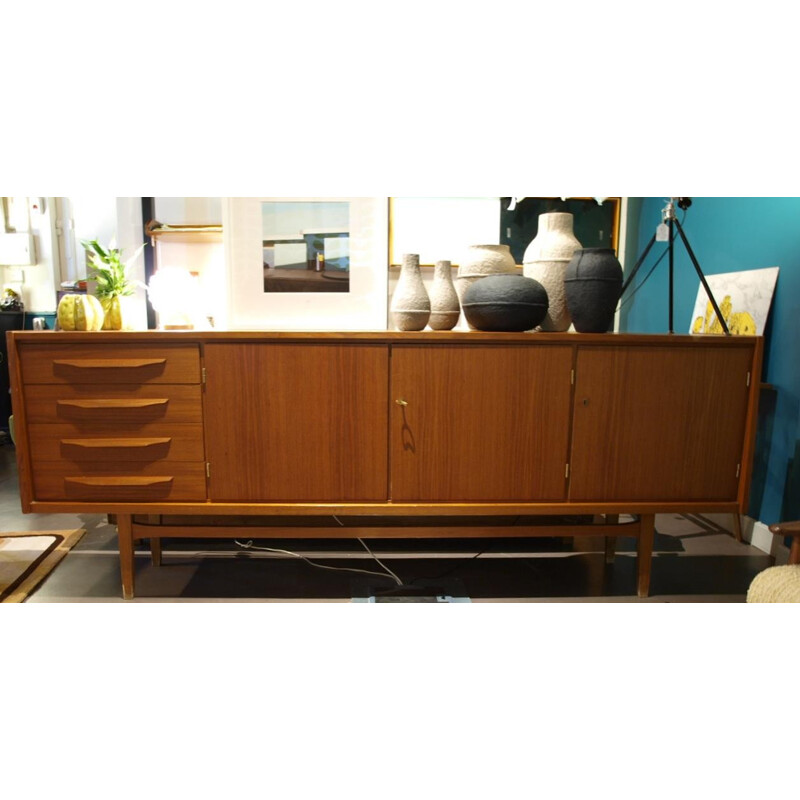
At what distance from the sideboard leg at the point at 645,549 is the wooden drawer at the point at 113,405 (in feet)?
4.72

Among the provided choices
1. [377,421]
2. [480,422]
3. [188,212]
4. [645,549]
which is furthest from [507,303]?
[188,212]

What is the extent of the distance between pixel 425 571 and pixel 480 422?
677mm

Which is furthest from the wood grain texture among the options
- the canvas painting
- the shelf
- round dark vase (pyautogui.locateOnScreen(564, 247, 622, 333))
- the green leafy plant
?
the canvas painting

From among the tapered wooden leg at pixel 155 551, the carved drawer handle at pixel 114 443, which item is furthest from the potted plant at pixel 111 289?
the tapered wooden leg at pixel 155 551

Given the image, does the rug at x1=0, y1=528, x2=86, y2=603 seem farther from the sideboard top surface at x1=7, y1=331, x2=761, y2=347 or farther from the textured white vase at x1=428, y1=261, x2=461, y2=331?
the textured white vase at x1=428, y1=261, x2=461, y2=331

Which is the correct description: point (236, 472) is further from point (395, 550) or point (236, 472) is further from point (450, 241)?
point (450, 241)

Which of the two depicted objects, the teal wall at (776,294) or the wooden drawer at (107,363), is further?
the teal wall at (776,294)

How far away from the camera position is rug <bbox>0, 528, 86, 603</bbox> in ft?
5.68

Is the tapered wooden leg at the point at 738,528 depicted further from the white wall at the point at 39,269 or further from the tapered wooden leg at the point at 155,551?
the white wall at the point at 39,269

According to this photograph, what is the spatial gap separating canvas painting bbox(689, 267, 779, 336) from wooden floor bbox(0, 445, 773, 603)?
87 centimetres

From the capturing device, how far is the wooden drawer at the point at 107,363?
1515 millimetres

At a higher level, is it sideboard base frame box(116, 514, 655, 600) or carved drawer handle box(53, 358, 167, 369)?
carved drawer handle box(53, 358, 167, 369)

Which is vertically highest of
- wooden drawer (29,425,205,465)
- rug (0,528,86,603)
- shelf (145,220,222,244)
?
shelf (145,220,222,244)
